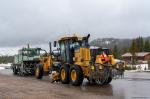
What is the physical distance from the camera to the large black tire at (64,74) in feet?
75.8

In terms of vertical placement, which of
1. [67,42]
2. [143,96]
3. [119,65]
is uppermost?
[67,42]

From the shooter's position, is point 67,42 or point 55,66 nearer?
point 67,42

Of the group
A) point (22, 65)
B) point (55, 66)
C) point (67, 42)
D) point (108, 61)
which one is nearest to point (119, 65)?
point (108, 61)

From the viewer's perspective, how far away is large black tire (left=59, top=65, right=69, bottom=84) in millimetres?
23109

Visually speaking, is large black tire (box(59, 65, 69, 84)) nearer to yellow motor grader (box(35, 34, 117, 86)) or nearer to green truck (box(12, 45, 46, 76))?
yellow motor grader (box(35, 34, 117, 86))

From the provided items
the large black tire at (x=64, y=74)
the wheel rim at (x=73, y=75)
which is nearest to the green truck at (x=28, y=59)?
the large black tire at (x=64, y=74)

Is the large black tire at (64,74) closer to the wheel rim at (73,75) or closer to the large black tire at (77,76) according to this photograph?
the wheel rim at (73,75)

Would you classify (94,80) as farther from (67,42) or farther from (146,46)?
(146,46)

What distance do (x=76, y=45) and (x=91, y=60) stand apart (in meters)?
1.87

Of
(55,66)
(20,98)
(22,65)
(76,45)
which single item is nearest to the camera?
(20,98)

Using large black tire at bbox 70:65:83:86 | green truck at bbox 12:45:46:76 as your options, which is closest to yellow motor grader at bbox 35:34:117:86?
large black tire at bbox 70:65:83:86

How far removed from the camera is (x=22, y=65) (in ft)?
109

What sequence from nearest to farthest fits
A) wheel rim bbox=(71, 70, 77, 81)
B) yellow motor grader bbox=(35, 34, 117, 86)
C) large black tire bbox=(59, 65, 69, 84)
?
yellow motor grader bbox=(35, 34, 117, 86), wheel rim bbox=(71, 70, 77, 81), large black tire bbox=(59, 65, 69, 84)

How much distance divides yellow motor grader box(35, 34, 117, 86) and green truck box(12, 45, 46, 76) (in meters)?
6.85
